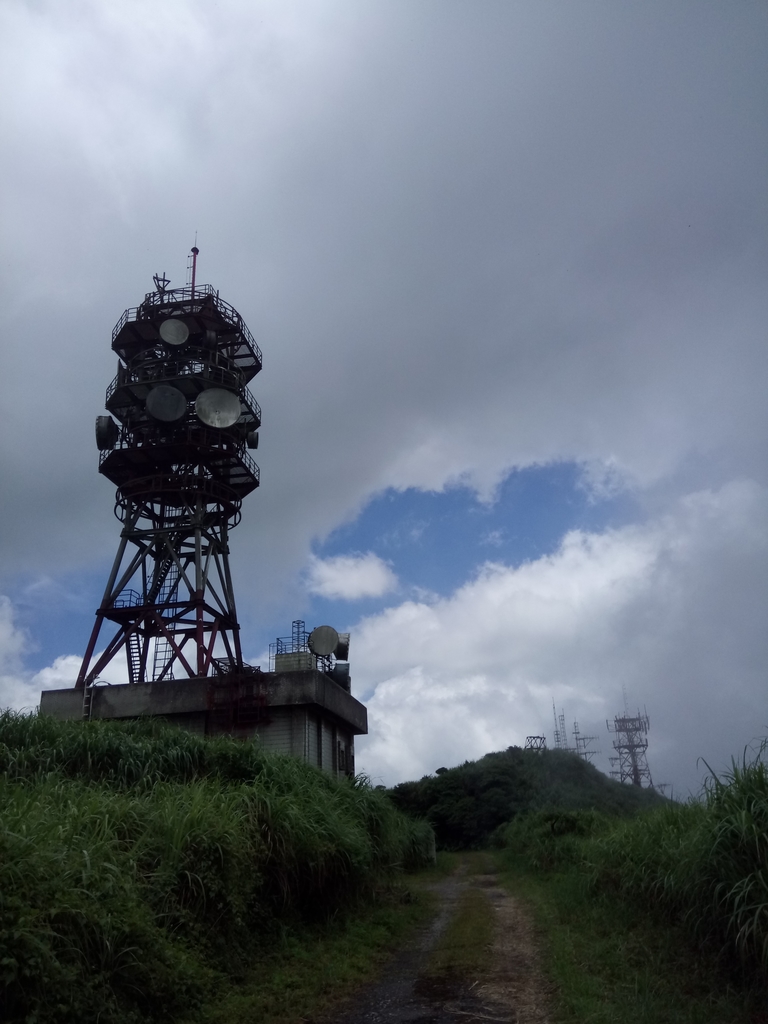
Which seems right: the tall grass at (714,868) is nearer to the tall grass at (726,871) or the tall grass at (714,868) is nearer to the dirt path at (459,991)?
the tall grass at (726,871)

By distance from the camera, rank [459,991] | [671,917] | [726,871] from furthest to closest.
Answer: [671,917]
[459,991]
[726,871]

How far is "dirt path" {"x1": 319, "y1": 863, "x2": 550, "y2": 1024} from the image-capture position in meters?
7.52

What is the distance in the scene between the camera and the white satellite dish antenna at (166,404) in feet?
94.2

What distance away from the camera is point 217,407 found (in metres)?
29.2

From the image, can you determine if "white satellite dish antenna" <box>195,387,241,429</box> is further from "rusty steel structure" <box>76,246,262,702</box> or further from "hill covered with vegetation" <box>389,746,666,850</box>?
"hill covered with vegetation" <box>389,746,666,850</box>

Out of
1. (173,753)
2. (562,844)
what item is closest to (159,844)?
(173,753)

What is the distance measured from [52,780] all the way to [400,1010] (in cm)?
542

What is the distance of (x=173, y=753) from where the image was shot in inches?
508

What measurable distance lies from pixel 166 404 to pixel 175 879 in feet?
74.4

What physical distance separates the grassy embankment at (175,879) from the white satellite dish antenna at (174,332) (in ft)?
60.9

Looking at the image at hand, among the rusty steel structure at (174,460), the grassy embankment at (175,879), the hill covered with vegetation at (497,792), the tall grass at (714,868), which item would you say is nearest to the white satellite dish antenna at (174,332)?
the rusty steel structure at (174,460)

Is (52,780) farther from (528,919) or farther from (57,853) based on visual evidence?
(528,919)

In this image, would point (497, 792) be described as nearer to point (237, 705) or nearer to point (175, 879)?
point (237, 705)

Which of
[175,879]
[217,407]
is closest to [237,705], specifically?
[217,407]
